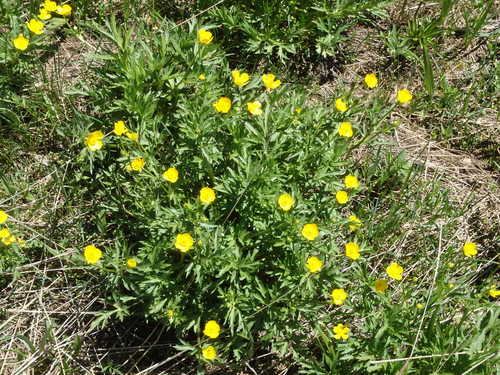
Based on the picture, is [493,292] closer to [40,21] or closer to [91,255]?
[91,255]

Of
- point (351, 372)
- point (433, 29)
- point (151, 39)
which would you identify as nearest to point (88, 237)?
point (151, 39)

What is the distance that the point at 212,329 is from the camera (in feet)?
8.99

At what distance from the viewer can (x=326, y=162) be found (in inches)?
121

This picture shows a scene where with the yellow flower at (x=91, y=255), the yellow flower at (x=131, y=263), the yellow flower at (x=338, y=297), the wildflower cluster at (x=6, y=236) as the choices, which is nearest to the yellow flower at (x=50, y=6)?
the wildflower cluster at (x=6, y=236)

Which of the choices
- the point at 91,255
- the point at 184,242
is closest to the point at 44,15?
the point at 91,255

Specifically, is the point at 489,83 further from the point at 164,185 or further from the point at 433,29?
the point at 164,185

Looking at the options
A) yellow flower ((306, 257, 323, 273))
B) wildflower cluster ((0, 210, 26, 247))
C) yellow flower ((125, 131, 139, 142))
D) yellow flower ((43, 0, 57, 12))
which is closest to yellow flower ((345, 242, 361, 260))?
yellow flower ((306, 257, 323, 273))

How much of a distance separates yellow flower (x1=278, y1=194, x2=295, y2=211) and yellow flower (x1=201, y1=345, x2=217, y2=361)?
0.85m

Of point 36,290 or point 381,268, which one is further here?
point 381,268

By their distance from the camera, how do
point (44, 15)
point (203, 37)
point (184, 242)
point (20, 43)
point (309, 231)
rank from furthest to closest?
point (44, 15), point (20, 43), point (203, 37), point (309, 231), point (184, 242)

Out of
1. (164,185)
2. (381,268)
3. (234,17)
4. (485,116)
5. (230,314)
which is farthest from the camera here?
(485,116)

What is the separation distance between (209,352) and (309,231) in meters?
0.84

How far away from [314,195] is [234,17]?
1.55 metres

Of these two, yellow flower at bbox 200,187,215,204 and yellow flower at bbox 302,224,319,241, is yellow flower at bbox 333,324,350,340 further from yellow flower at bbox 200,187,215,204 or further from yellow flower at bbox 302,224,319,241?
yellow flower at bbox 200,187,215,204
